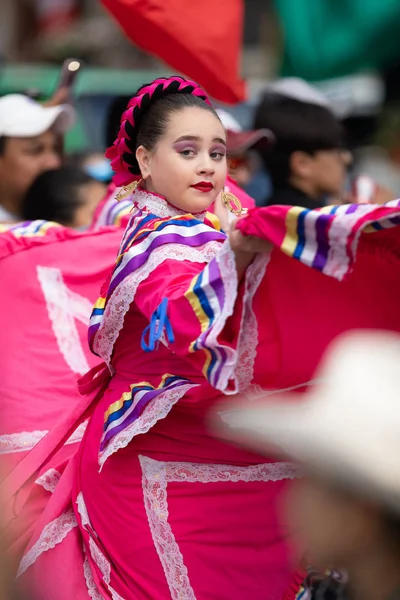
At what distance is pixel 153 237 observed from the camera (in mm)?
2277

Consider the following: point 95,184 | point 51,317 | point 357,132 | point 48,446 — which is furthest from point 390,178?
point 48,446

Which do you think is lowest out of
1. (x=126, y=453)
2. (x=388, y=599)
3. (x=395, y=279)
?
(x=126, y=453)

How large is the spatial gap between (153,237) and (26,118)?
118 inches

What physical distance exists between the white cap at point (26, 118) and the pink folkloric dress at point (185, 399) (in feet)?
8.65

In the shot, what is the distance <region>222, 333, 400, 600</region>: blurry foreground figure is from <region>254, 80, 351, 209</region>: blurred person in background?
10.2ft

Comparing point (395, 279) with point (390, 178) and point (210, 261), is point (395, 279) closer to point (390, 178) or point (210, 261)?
point (210, 261)

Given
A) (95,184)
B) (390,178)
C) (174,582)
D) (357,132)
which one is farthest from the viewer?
(357,132)

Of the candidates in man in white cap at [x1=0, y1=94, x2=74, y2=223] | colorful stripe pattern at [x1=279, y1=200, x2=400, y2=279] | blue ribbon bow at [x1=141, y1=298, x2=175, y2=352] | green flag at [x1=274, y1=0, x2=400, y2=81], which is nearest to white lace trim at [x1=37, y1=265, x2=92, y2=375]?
blue ribbon bow at [x1=141, y1=298, x2=175, y2=352]

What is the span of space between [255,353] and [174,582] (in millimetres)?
617

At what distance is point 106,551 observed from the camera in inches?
96.5

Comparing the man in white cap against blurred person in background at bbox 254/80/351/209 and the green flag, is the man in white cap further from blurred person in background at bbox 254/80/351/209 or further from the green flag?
the green flag

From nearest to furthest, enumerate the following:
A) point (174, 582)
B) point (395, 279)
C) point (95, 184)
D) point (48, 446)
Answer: point (395, 279), point (174, 582), point (48, 446), point (95, 184)

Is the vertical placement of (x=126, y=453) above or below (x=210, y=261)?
below

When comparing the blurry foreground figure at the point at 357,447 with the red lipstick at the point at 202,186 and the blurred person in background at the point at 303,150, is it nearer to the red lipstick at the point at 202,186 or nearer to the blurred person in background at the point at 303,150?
the red lipstick at the point at 202,186
